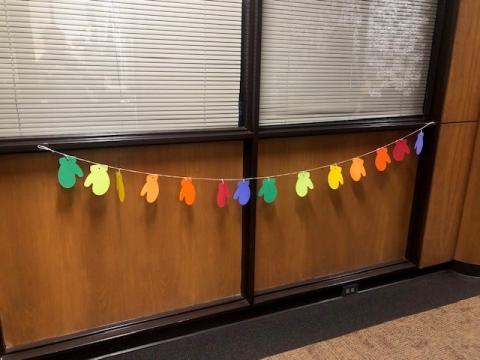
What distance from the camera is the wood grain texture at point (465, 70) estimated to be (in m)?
2.01

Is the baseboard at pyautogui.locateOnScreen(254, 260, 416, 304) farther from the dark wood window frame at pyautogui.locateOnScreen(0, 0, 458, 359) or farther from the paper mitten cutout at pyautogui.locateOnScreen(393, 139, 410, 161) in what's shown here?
the paper mitten cutout at pyautogui.locateOnScreen(393, 139, 410, 161)

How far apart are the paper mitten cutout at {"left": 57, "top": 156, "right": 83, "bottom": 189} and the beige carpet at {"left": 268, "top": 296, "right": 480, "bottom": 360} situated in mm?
1143

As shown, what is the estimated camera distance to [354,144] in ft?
6.82

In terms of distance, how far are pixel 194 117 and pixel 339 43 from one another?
2.51 ft

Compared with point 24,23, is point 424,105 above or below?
below

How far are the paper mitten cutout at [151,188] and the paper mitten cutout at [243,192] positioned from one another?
354mm

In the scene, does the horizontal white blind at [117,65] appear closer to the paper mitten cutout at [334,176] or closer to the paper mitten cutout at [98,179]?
the paper mitten cutout at [98,179]

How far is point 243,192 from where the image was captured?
181 cm

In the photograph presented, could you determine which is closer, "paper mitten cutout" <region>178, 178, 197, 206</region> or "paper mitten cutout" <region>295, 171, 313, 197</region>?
"paper mitten cutout" <region>178, 178, 197, 206</region>

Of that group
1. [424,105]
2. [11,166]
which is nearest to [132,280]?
[11,166]

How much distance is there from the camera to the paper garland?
5.00 feet

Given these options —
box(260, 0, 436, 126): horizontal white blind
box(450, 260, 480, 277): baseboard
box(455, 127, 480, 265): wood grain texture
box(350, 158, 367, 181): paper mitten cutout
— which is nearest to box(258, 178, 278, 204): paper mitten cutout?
box(260, 0, 436, 126): horizontal white blind

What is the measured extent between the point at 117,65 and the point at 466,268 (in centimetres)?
226

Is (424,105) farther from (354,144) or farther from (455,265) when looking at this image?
(455,265)
